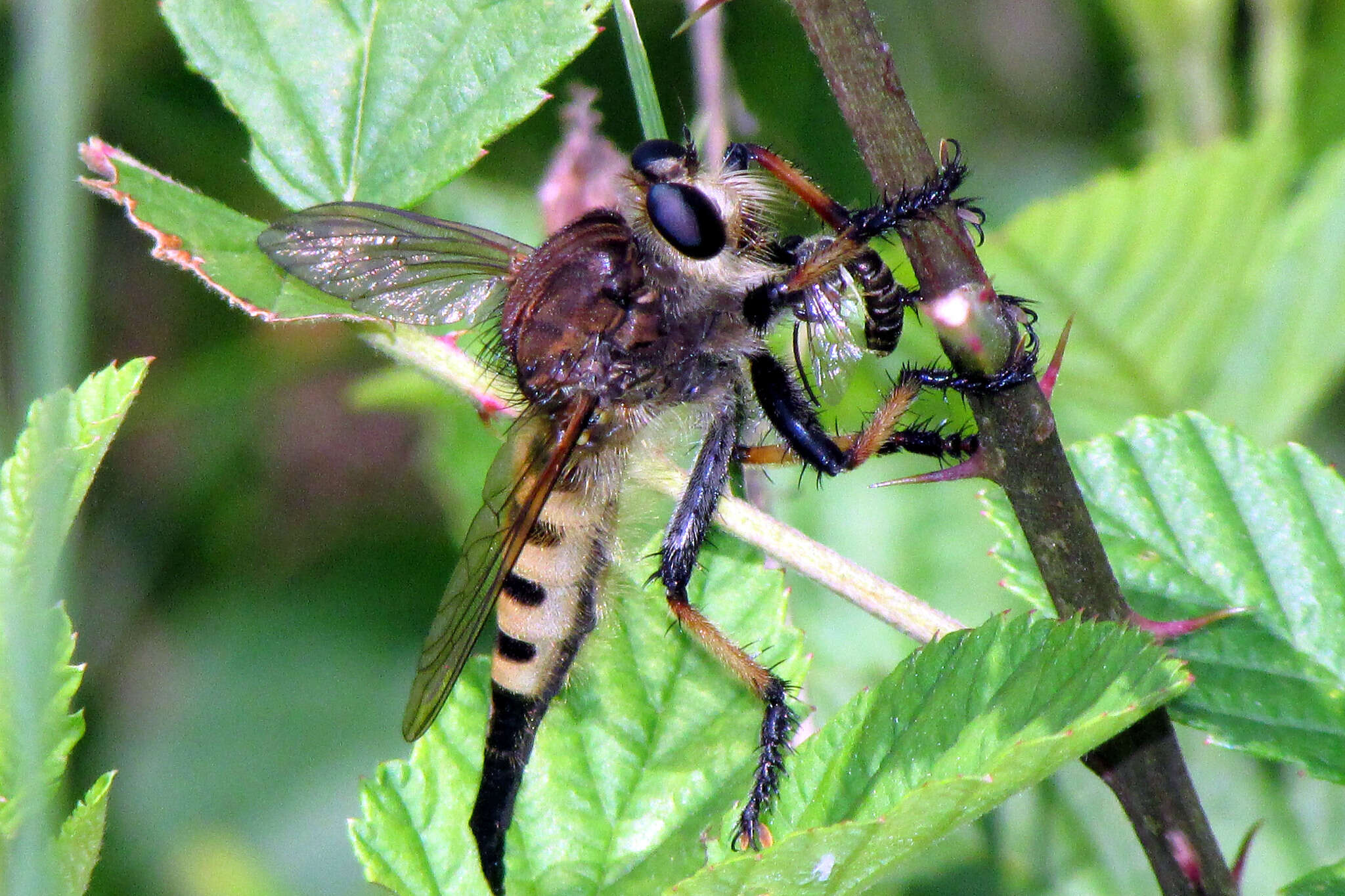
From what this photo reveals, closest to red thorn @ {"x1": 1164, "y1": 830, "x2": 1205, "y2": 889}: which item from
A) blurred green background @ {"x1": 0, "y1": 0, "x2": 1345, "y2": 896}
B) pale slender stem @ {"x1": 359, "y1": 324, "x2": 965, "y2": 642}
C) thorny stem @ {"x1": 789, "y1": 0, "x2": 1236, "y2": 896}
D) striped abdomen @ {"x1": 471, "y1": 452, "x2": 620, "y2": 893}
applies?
thorny stem @ {"x1": 789, "y1": 0, "x2": 1236, "y2": 896}

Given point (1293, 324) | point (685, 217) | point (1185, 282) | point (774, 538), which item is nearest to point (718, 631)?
point (774, 538)

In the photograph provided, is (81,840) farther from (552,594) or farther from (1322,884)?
(1322,884)

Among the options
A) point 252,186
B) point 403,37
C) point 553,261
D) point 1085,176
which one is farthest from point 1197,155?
point 252,186

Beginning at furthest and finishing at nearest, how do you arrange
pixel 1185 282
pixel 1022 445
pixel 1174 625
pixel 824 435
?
pixel 1185 282
pixel 824 435
pixel 1174 625
pixel 1022 445

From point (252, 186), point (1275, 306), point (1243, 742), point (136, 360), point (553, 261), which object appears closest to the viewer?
point (1243, 742)

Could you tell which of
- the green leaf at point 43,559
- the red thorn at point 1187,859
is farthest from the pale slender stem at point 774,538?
the green leaf at point 43,559

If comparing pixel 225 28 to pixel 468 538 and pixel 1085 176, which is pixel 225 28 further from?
pixel 1085 176
